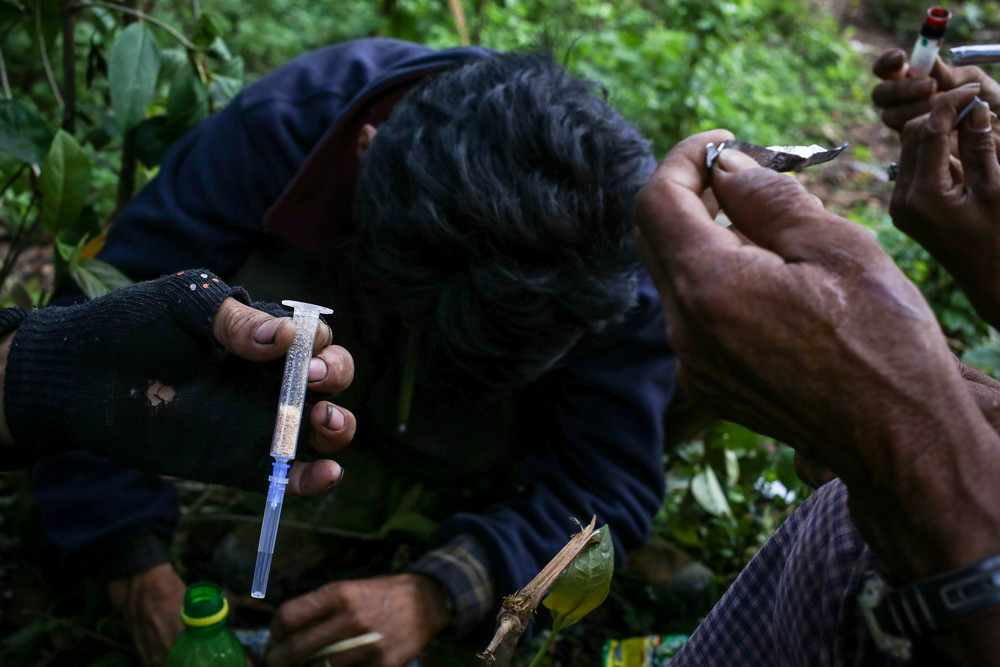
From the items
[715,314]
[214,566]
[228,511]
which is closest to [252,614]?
[214,566]

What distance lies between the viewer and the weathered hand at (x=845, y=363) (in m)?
0.61

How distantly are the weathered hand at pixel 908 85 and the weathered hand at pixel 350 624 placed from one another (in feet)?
4.25

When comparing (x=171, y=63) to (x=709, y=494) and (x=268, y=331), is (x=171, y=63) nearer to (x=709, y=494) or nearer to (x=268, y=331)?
(x=268, y=331)

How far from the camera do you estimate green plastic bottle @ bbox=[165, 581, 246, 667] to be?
1.19 meters

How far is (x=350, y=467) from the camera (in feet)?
6.13

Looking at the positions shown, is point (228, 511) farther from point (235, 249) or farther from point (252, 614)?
point (235, 249)

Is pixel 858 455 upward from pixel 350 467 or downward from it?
upward

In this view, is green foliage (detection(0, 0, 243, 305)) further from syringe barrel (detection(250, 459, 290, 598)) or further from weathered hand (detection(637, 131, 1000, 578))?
weathered hand (detection(637, 131, 1000, 578))

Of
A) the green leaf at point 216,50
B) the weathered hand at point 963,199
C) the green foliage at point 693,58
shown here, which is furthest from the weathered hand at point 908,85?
the green foliage at point 693,58

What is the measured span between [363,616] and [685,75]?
3.17 m

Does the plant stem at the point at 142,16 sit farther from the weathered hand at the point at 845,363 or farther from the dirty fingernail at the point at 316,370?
the weathered hand at the point at 845,363

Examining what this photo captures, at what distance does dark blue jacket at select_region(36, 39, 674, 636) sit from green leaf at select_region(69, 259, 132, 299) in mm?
156

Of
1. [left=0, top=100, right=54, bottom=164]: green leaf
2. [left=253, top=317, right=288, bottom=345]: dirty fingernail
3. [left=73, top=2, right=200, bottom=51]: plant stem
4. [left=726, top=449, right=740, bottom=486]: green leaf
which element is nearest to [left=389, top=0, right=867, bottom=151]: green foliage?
[left=73, top=2, right=200, bottom=51]: plant stem

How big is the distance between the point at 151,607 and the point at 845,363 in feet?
4.69
